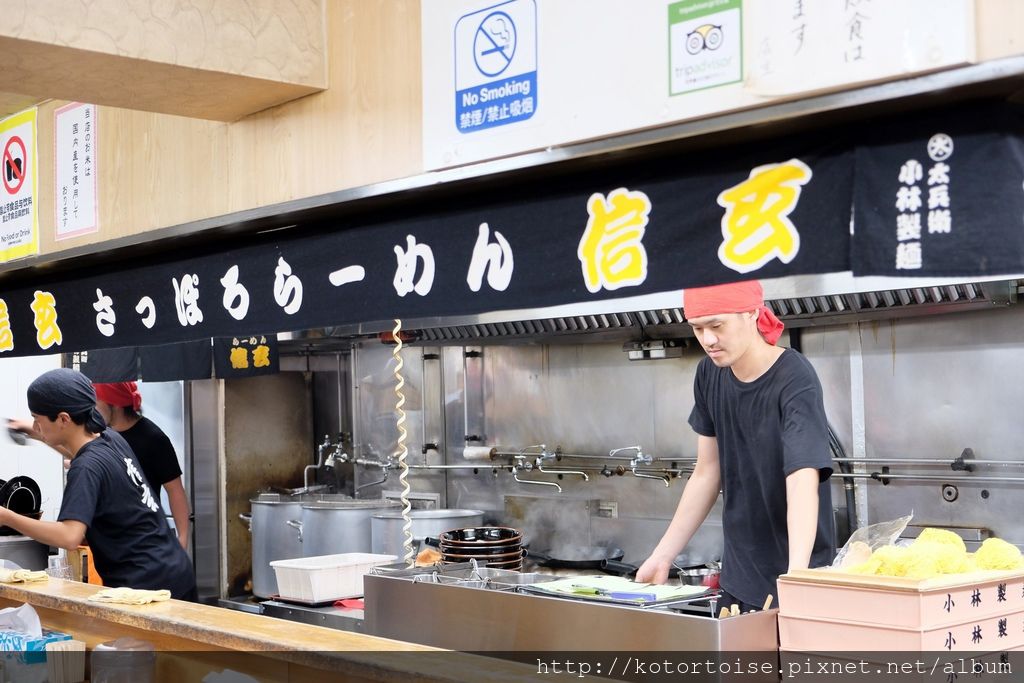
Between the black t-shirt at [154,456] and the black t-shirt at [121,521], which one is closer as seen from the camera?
the black t-shirt at [121,521]

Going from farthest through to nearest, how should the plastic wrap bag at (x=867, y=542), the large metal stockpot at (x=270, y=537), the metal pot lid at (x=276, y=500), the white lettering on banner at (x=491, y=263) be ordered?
the metal pot lid at (x=276, y=500) < the large metal stockpot at (x=270, y=537) < the white lettering on banner at (x=491, y=263) < the plastic wrap bag at (x=867, y=542)

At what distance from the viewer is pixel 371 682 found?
8.53ft

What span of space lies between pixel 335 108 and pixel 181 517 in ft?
11.1

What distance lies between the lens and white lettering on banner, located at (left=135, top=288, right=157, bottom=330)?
4305 mm

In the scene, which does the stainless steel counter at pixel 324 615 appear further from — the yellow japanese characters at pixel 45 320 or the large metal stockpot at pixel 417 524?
the yellow japanese characters at pixel 45 320

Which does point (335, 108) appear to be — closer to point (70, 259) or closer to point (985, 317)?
point (70, 259)

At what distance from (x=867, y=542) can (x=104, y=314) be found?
3.23 m

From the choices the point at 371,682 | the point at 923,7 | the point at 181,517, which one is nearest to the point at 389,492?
the point at 181,517

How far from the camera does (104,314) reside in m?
4.58

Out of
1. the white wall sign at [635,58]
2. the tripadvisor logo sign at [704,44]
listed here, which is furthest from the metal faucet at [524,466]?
the tripadvisor logo sign at [704,44]

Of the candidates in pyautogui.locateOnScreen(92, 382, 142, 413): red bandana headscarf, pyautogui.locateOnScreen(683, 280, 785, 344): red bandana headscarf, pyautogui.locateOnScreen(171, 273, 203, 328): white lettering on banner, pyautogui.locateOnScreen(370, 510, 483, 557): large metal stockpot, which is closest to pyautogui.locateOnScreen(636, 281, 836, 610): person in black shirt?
pyautogui.locateOnScreen(683, 280, 785, 344): red bandana headscarf

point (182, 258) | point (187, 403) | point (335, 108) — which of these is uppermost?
point (335, 108)

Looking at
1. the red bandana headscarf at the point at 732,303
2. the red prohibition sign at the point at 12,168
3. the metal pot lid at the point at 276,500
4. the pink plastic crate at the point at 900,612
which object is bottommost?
the metal pot lid at the point at 276,500

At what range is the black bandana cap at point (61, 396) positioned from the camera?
412cm
